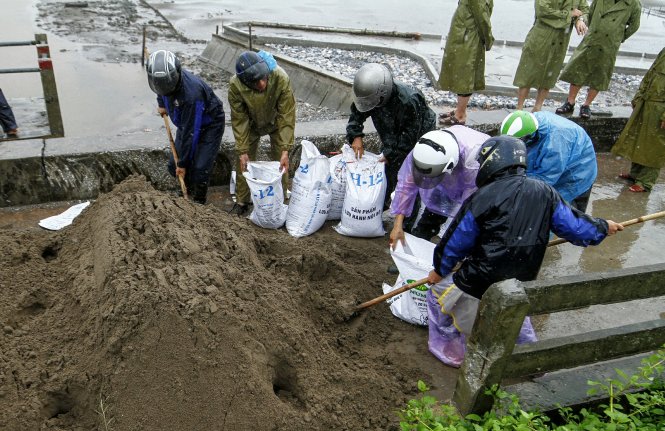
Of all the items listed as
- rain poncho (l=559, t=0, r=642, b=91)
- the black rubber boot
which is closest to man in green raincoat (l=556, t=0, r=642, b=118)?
rain poncho (l=559, t=0, r=642, b=91)

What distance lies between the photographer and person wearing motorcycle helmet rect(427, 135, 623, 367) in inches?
116

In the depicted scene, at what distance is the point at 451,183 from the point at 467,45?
292cm

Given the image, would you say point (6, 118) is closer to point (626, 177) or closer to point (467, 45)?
point (467, 45)

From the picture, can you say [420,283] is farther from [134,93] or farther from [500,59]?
[500,59]

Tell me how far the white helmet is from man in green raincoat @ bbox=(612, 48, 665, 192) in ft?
10.6

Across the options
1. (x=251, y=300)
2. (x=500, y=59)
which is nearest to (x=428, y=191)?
(x=251, y=300)

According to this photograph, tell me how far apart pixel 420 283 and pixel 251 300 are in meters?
1.07

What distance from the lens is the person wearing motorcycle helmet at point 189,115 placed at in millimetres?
4285

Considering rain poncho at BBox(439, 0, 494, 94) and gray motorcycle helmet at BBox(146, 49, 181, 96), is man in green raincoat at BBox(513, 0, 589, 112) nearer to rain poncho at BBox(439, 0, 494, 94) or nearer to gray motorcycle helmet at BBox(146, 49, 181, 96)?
rain poncho at BBox(439, 0, 494, 94)

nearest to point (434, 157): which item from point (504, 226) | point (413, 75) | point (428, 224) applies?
point (504, 226)

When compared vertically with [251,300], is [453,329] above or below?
below

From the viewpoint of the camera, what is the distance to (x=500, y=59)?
36.6ft

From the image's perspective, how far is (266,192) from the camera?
4.65m

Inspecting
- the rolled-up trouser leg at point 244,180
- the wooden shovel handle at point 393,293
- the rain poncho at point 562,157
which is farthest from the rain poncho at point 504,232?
the rolled-up trouser leg at point 244,180
